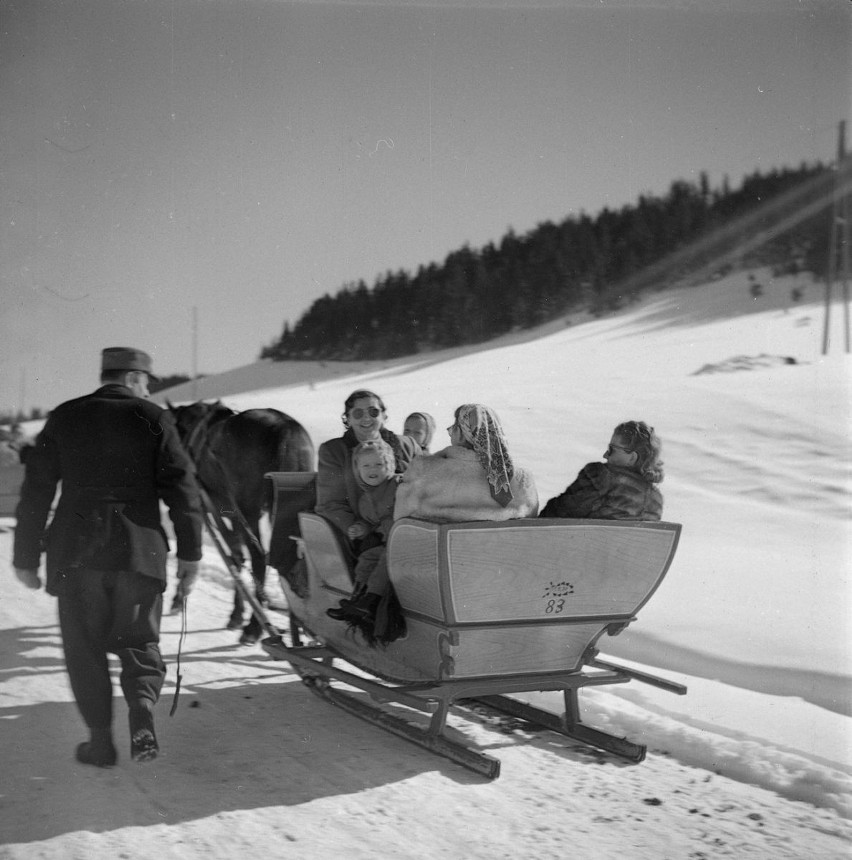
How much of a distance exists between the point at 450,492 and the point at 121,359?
4.40 ft

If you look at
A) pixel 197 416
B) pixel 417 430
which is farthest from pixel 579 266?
pixel 417 430

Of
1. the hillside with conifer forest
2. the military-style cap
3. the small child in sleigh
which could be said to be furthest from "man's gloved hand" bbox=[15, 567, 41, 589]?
the hillside with conifer forest

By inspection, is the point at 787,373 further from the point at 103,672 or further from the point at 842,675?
the point at 103,672

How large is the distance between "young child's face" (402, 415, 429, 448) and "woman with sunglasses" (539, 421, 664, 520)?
203 cm

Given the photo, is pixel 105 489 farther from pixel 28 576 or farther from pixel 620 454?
pixel 620 454

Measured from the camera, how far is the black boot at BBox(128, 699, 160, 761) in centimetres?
355

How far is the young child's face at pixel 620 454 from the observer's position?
155 inches

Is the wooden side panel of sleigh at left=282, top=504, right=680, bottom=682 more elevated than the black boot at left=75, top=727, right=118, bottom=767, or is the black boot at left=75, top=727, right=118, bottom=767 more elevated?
the wooden side panel of sleigh at left=282, top=504, right=680, bottom=682

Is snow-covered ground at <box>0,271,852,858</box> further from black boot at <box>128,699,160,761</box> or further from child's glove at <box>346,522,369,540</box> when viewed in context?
child's glove at <box>346,522,369,540</box>

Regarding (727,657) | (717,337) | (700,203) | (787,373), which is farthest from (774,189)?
(727,657)

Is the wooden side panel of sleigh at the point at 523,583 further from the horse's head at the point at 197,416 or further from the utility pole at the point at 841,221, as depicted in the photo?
the horse's head at the point at 197,416

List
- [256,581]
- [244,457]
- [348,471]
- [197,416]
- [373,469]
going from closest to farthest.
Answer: [373,469] < [348,471] < [256,581] < [244,457] < [197,416]

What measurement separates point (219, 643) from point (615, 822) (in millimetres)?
3058

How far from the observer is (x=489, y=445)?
12.5 feet
